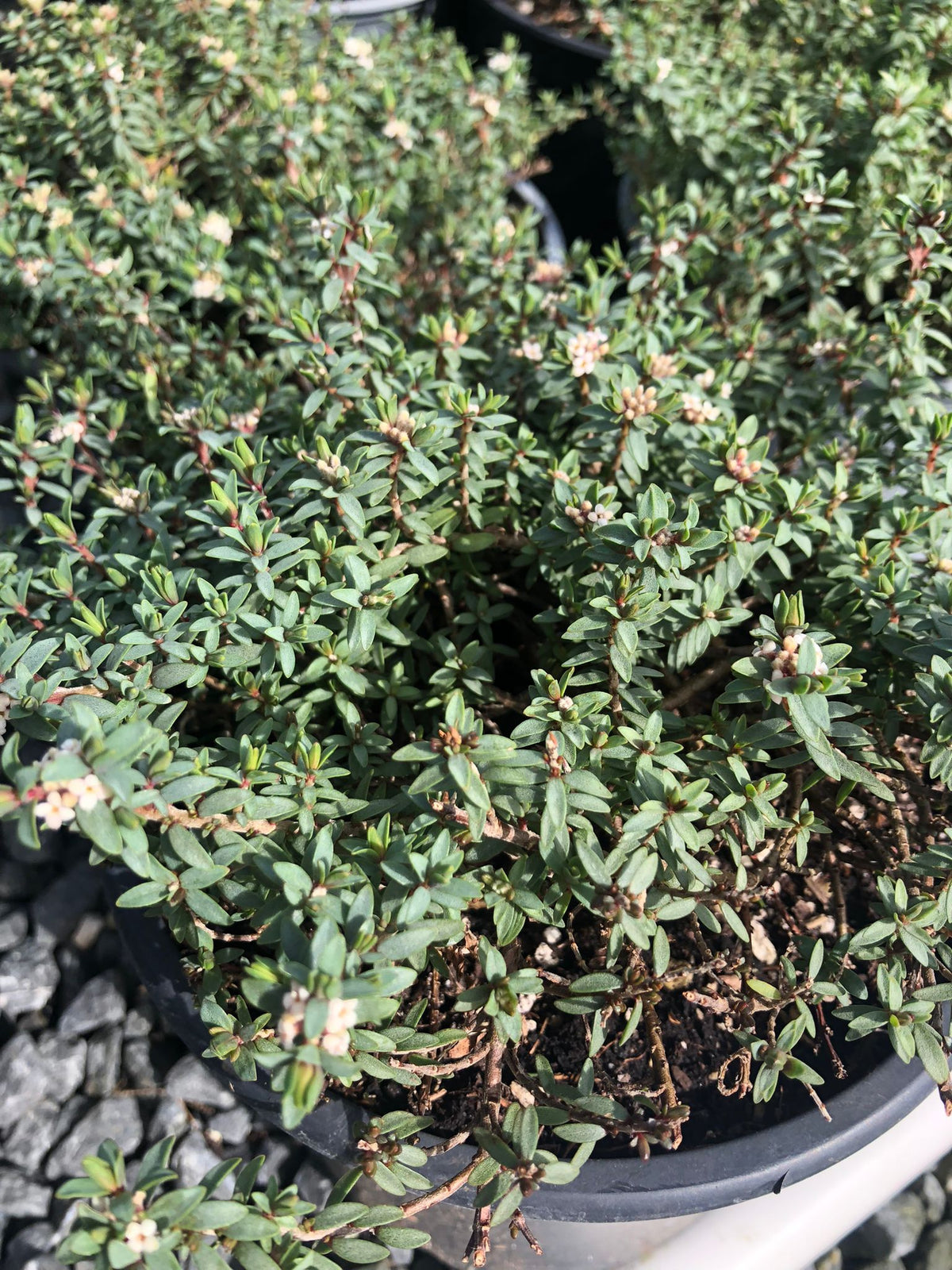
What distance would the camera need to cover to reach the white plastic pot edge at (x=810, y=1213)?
157 cm

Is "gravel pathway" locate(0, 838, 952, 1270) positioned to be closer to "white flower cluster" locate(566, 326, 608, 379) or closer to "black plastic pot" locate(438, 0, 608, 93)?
"white flower cluster" locate(566, 326, 608, 379)

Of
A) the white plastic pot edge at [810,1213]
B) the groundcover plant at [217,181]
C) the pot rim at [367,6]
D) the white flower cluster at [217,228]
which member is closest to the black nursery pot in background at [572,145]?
the pot rim at [367,6]

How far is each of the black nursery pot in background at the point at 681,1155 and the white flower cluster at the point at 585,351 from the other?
1.15m

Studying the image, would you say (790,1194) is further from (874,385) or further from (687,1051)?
(874,385)

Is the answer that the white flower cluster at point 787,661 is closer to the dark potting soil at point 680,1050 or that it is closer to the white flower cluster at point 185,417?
the dark potting soil at point 680,1050

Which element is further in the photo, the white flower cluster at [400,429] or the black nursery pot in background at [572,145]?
the black nursery pot in background at [572,145]

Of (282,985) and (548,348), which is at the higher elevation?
(548,348)

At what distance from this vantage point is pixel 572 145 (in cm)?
334

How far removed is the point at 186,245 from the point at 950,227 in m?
1.49

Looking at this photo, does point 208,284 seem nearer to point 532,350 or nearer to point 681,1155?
point 532,350

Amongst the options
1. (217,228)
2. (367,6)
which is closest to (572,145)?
(367,6)

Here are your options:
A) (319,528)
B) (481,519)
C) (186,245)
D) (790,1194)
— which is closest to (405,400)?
(481,519)

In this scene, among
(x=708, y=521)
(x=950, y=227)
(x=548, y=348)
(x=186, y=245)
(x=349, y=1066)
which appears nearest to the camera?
(x=349, y=1066)

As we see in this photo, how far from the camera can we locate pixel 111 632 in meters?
1.30
